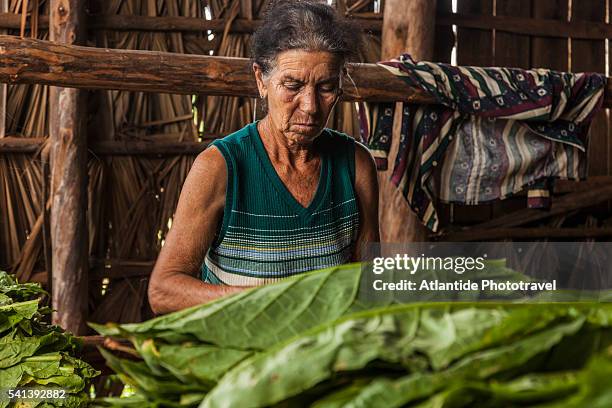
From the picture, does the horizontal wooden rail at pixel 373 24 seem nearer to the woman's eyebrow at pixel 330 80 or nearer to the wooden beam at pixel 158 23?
the wooden beam at pixel 158 23

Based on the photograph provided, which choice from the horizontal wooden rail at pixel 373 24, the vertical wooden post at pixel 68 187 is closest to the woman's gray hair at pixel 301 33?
the horizontal wooden rail at pixel 373 24

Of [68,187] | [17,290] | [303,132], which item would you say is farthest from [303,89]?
[68,187]

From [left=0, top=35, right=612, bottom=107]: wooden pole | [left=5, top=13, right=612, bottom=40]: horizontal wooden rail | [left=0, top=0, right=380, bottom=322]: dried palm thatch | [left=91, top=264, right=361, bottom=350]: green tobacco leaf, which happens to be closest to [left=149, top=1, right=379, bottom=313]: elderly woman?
[left=0, top=35, right=612, bottom=107]: wooden pole

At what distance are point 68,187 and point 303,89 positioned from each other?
9.29ft

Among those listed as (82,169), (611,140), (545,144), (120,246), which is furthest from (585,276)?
(611,140)

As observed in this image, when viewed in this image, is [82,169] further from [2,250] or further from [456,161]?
[456,161]

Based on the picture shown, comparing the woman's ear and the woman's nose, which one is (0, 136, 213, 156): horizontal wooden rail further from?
the woman's nose

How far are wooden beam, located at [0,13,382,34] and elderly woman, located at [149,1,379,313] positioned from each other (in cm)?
265

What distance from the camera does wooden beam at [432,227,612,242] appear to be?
530 centimetres

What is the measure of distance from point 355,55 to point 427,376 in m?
1.73

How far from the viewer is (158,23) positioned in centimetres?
488

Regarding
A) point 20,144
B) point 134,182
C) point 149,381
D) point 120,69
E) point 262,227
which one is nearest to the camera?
point 149,381

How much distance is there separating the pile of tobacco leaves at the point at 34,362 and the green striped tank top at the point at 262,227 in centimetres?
53

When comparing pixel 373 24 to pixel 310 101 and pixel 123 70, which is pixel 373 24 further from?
pixel 310 101
